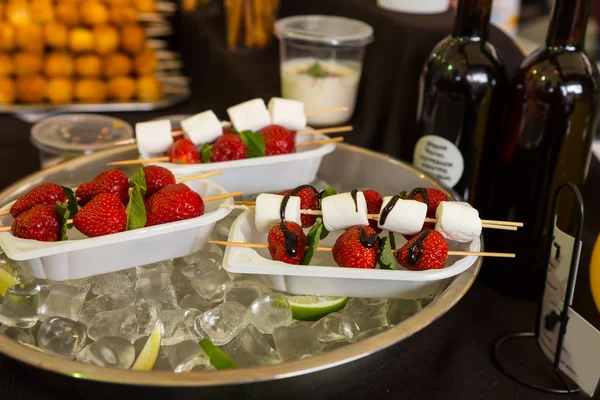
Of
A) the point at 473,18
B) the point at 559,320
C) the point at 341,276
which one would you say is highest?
the point at 473,18

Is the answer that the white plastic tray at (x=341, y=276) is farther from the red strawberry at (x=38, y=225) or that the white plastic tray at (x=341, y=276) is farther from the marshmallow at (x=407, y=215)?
the red strawberry at (x=38, y=225)

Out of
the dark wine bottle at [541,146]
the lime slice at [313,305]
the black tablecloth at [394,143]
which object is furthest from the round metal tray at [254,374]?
the dark wine bottle at [541,146]

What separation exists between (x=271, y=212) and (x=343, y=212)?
11cm

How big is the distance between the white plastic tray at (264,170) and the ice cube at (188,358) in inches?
14.8

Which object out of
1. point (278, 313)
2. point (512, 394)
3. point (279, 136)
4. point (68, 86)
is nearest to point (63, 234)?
point (278, 313)

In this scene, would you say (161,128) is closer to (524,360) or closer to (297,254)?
(297,254)

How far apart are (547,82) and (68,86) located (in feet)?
5.46

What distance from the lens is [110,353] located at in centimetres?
75

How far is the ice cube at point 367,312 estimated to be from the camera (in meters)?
0.90

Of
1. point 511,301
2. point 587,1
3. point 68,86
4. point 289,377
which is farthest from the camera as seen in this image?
point 68,86

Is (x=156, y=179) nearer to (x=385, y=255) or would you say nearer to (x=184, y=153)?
(x=184, y=153)

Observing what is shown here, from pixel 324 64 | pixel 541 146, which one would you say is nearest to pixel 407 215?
pixel 541 146

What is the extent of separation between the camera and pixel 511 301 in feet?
3.78

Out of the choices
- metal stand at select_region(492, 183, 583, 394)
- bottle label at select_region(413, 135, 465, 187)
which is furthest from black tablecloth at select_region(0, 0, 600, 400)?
bottle label at select_region(413, 135, 465, 187)
